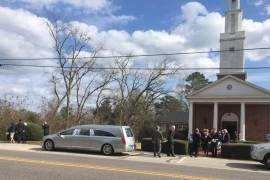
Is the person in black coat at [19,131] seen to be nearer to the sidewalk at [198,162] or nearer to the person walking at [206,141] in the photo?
the sidewalk at [198,162]

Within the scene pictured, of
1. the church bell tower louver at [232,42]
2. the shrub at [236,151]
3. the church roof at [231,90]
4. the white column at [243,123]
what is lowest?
the shrub at [236,151]

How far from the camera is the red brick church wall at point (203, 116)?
159 ft

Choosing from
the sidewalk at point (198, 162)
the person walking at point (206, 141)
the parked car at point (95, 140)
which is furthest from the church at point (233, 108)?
the parked car at point (95, 140)

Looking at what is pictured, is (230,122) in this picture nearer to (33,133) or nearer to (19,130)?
(33,133)

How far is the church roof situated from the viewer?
44406 mm

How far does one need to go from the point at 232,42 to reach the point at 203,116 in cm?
1019

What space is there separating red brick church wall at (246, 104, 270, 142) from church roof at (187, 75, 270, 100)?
2.32 m

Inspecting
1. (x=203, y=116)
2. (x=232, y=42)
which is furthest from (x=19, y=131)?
(x=232, y=42)

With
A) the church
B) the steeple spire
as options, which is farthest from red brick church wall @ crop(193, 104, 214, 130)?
the steeple spire

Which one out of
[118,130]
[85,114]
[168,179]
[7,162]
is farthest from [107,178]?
[85,114]

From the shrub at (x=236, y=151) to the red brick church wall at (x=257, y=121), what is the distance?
70.6 ft

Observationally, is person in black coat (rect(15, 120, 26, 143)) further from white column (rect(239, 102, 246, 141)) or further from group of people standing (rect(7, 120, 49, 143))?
white column (rect(239, 102, 246, 141))

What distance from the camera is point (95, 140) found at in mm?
23812

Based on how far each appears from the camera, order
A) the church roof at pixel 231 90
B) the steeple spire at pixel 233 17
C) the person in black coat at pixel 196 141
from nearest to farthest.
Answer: the person in black coat at pixel 196 141 → the church roof at pixel 231 90 → the steeple spire at pixel 233 17
